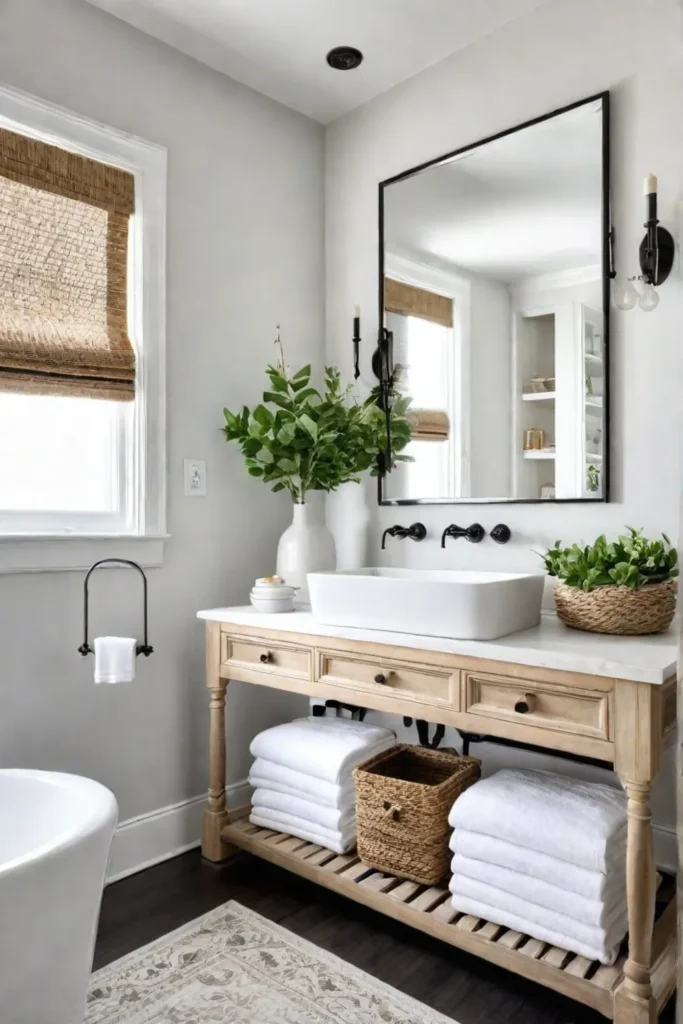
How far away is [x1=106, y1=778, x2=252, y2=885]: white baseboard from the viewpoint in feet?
7.23

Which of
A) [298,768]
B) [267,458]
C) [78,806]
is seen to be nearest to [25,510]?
[267,458]

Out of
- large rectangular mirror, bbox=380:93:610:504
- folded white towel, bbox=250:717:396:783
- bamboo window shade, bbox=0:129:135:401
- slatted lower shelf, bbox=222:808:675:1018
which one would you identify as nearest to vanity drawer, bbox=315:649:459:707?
folded white towel, bbox=250:717:396:783

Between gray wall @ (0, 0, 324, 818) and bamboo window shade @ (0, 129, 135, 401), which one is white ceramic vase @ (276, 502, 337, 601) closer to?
gray wall @ (0, 0, 324, 818)

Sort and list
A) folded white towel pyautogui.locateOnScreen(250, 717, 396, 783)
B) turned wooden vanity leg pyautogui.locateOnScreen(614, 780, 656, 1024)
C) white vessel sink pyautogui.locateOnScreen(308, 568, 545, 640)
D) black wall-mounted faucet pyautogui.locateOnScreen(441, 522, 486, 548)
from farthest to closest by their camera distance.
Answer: black wall-mounted faucet pyautogui.locateOnScreen(441, 522, 486, 548), folded white towel pyautogui.locateOnScreen(250, 717, 396, 783), white vessel sink pyautogui.locateOnScreen(308, 568, 545, 640), turned wooden vanity leg pyautogui.locateOnScreen(614, 780, 656, 1024)

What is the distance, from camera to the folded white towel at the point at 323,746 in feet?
6.82

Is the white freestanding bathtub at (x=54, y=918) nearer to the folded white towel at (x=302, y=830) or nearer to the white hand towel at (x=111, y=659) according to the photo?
the white hand towel at (x=111, y=659)

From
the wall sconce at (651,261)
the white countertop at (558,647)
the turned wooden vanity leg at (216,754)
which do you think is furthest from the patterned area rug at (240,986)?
the wall sconce at (651,261)

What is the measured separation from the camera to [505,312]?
229 centimetres

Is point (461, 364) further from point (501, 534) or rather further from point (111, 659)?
point (111, 659)

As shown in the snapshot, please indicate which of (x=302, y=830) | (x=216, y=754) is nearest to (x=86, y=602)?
(x=216, y=754)

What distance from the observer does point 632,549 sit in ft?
6.01

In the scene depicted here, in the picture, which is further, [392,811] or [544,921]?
[392,811]

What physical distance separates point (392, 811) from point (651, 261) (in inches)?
62.3

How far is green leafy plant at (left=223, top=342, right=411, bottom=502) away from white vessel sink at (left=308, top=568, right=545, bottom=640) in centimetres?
52
